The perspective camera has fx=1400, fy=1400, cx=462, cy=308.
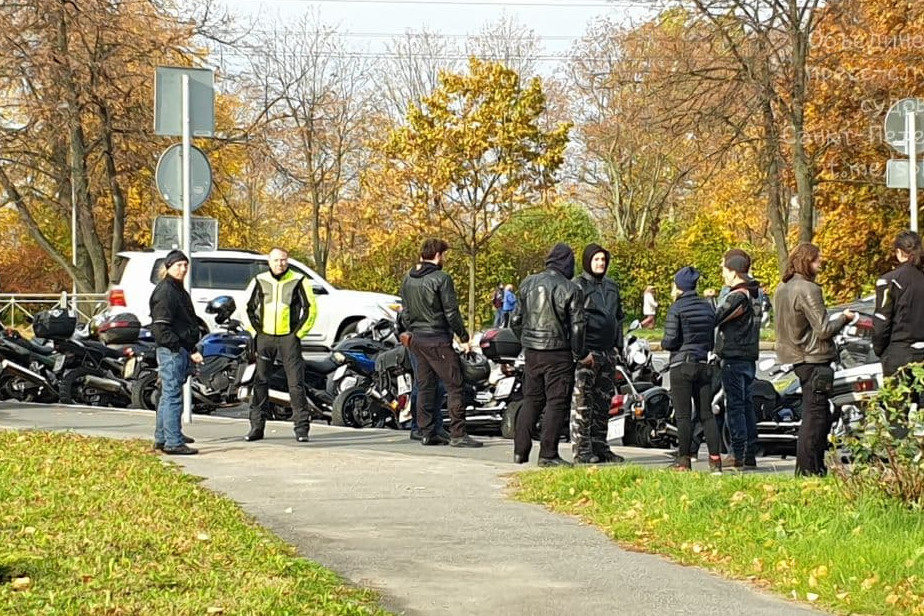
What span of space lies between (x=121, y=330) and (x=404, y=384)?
4.56 m

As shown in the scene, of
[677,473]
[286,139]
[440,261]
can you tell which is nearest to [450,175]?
[286,139]

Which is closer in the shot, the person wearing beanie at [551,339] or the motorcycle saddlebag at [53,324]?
the person wearing beanie at [551,339]

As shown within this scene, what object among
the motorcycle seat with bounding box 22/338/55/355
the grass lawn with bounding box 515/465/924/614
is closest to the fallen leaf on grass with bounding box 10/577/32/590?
the grass lawn with bounding box 515/465/924/614

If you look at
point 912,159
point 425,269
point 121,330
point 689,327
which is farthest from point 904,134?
point 121,330

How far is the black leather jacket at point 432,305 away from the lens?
12281mm

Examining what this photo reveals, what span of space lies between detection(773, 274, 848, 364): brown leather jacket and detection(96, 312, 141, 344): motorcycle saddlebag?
30.2ft

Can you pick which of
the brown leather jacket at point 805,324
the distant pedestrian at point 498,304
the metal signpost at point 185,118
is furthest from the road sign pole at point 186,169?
the distant pedestrian at point 498,304

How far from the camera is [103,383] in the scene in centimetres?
1664

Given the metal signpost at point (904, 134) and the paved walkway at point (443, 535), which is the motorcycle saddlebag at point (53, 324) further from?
the metal signpost at point (904, 134)

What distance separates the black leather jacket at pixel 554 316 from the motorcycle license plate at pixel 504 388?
114 inches

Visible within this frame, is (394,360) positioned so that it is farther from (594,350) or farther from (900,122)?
(900,122)

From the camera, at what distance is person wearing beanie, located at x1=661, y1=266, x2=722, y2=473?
10.7m

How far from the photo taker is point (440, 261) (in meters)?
12.5

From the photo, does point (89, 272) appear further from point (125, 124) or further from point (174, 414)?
point (174, 414)
